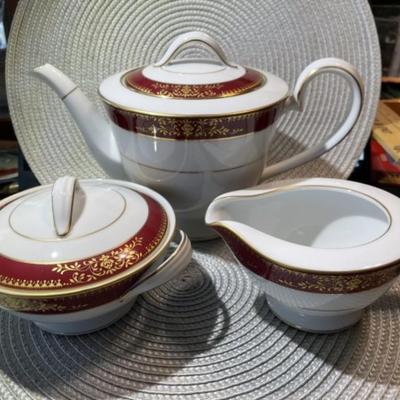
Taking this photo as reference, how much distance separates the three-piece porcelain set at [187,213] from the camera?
0.97ft

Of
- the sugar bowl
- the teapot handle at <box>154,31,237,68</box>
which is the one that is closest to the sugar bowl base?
the sugar bowl

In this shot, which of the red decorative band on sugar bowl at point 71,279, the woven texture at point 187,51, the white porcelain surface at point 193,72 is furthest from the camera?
the woven texture at point 187,51

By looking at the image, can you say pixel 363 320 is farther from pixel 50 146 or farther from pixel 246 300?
pixel 50 146

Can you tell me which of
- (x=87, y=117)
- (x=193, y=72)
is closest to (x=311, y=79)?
(x=193, y=72)

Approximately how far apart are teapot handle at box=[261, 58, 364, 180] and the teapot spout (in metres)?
0.15

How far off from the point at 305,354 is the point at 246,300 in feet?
0.23

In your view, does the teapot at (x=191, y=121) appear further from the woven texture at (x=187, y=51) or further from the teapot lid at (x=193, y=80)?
the woven texture at (x=187, y=51)

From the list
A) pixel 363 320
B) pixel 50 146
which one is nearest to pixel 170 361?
pixel 363 320

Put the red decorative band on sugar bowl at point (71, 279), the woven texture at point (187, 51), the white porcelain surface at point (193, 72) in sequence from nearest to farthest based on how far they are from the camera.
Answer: the red decorative band on sugar bowl at point (71, 279) → the white porcelain surface at point (193, 72) → the woven texture at point (187, 51)

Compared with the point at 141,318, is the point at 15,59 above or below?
above

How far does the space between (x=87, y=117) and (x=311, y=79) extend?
206 millimetres

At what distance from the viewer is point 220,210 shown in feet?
1.16

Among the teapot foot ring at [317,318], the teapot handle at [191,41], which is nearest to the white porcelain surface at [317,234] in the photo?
the teapot foot ring at [317,318]

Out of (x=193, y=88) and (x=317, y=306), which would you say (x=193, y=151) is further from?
(x=317, y=306)
